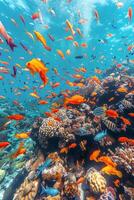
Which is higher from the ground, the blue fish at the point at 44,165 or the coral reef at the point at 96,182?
the blue fish at the point at 44,165

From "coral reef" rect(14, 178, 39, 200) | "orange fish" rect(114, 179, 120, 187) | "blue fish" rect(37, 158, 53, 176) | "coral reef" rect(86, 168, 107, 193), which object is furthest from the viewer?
"coral reef" rect(14, 178, 39, 200)

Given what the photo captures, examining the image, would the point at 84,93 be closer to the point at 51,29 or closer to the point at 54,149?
the point at 54,149

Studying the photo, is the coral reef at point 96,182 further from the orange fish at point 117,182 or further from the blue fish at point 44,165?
the blue fish at point 44,165

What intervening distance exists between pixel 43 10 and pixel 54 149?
26941mm

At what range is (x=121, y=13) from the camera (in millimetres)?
29969

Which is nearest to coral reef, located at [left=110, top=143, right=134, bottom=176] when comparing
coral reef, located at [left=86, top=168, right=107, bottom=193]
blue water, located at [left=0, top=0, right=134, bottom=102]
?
coral reef, located at [left=86, top=168, right=107, bottom=193]

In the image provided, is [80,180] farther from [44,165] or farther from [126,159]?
[126,159]

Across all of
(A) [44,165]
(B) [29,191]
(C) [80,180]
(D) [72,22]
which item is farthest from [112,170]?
(D) [72,22]

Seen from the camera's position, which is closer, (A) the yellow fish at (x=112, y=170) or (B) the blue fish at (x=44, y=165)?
(A) the yellow fish at (x=112, y=170)

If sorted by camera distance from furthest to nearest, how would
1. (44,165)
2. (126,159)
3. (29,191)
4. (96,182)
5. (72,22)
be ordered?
(72,22) < (29,191) < (44,165) < (126,159) < (96,182)

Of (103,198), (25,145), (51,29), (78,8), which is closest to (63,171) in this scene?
(103,198)

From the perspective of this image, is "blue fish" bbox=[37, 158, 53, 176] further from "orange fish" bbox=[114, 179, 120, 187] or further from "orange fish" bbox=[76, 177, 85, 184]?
"orange fish" bbox=[114, 179, 120, 187]

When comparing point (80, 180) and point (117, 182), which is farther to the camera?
point (80, 180)

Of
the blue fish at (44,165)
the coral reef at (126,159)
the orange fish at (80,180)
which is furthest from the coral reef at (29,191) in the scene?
the coral reef at (126,159)
